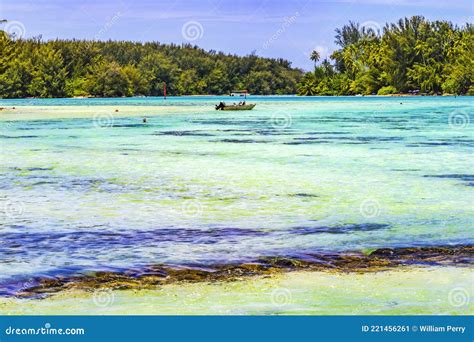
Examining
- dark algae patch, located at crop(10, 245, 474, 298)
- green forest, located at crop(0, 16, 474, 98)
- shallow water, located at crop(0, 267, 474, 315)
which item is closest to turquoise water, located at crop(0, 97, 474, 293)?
dark algae patch, located at crop(10, 245, 474, 298)

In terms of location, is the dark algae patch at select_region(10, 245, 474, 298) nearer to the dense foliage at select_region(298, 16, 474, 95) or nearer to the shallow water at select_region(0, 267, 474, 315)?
the shallow water at select_region(0, 267, 474, 315)

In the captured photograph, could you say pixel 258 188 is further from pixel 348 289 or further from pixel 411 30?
pixel 411 30

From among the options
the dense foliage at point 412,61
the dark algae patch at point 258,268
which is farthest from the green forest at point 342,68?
the dark algae patch at point 258,268

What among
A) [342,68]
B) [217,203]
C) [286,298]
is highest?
[342,68]

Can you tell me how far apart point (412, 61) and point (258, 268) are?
138 m

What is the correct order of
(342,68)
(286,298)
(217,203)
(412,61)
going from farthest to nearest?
(342,68)
(412,61)
(217,203)
(286,298)

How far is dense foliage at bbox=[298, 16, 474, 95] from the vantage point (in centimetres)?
13450

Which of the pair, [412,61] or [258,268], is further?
[412,61]

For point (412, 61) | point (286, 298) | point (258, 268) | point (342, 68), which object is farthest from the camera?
point (342, 68)

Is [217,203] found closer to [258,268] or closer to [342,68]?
[258,268]

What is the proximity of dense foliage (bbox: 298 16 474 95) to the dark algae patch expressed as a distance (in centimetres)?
12447

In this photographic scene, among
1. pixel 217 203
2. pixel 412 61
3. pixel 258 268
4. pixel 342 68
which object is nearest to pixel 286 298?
pixel 258 268

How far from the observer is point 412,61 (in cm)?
14312

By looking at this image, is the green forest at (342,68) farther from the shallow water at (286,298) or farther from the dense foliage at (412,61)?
the shallow water at (286,298)
